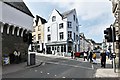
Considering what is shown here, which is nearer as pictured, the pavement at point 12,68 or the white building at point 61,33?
the pavement at point 12,68

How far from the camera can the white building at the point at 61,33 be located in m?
62.3

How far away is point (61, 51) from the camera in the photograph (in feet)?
205

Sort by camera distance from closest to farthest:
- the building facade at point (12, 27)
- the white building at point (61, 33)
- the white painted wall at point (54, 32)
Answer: the building facade at point (12, 27) → the white building at point (61, 33) → the white painted wall at point (54, 32)

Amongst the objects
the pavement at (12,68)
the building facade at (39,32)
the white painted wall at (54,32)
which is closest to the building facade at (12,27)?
the pavement at (12,68)

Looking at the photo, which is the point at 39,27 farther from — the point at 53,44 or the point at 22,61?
the point at 22,61

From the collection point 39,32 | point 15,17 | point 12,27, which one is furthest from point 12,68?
point 39,32

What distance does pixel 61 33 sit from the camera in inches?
2514

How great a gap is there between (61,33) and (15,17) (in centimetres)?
3497

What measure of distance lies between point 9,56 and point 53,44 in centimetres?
3792

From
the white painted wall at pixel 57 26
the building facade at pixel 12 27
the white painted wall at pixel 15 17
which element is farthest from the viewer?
the white painted wall at pixel 57 26

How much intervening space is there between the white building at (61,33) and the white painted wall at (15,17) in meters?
27.8

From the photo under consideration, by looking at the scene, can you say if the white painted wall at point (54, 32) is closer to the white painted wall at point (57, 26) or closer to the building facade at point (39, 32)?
the white painted wall at point (57, 26)

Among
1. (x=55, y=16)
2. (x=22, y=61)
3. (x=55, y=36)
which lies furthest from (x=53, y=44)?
(x=22, y=61)

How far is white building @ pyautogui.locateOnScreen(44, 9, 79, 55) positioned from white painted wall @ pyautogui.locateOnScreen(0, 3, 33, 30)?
27.8m
